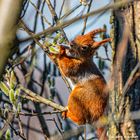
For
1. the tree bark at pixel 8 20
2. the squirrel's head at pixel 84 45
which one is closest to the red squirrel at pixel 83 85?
the squirrel's head at pixel 84 45

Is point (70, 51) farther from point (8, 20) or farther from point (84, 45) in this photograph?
point (8, 20)

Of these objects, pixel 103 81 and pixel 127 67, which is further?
pixel 103 81

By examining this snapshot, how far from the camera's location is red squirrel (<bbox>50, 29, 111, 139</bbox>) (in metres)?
3.72

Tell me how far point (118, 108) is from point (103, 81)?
4.21 feet

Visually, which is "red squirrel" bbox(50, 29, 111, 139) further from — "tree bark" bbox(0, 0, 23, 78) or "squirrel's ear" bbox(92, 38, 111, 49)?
"tree bark" bbox(0, 0, 23, 78)

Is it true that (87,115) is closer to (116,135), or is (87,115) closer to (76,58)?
(76,58)

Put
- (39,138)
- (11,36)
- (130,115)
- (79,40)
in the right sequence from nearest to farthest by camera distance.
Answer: (11,36) < (130,115) < (79,40) < (39,138)

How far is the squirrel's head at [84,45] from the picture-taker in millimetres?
3686

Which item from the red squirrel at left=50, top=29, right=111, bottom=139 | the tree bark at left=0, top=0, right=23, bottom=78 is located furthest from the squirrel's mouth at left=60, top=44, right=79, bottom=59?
the tree bark at left=0, top=0, right=23, bottom=78

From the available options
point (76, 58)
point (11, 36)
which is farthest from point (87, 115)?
point (11, 36)

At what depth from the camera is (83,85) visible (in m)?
3.89

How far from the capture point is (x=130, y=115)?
2.54m

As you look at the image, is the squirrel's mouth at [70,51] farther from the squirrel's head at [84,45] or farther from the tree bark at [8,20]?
the tree bark at [8,20]

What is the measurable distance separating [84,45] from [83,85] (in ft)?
1.06
